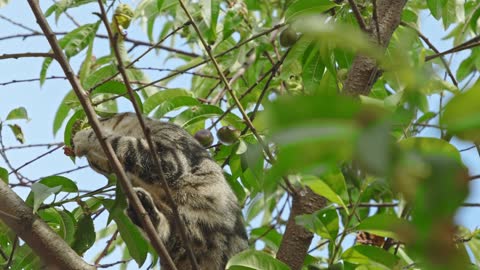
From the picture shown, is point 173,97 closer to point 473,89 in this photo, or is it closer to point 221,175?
point 221,175

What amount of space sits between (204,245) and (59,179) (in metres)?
0.90

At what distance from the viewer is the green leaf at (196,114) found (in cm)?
339

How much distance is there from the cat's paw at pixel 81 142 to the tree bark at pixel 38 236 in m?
1.13

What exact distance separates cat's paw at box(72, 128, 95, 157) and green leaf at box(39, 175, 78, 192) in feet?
2.78

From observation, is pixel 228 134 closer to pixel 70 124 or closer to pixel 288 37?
pixel 288 37

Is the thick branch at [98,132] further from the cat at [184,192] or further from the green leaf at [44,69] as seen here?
the green leaf at [44,69]

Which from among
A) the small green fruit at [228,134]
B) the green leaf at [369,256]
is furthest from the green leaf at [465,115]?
the small green fruit at [228,134]

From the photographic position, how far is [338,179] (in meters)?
2.12

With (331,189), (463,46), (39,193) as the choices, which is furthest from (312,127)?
(463,46)

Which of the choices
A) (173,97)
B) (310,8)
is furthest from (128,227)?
(310,8)

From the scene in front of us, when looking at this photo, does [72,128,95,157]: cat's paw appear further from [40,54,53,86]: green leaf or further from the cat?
[40,54,53,86]: green leaf

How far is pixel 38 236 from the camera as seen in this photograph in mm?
2545

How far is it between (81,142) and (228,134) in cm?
89

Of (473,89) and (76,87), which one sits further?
(76,87)
